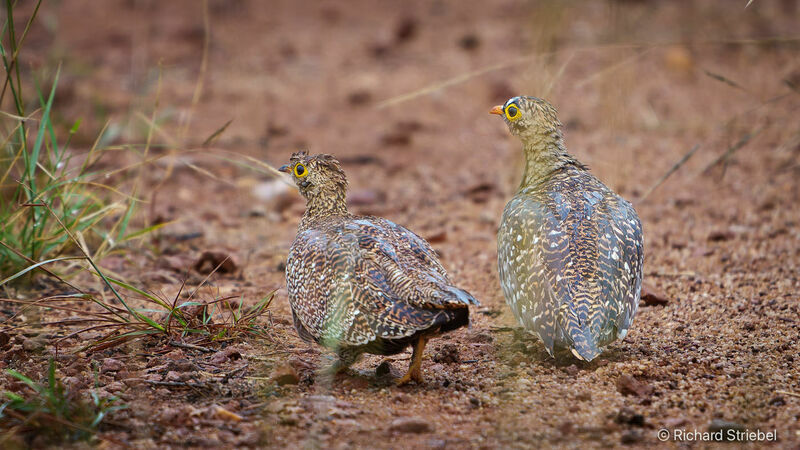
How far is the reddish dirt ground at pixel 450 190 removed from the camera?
13.4 feet

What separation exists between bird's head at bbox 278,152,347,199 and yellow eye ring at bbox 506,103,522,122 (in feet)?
4.64

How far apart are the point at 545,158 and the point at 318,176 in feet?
5.41

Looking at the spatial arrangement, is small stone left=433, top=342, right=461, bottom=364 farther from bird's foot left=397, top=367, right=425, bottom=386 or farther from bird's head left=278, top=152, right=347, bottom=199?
bird's head left=278, top=152, right=347, bottom=199

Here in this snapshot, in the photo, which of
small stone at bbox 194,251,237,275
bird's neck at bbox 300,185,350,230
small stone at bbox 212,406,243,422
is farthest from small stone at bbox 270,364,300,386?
small stone at bbox 194,251,237,275

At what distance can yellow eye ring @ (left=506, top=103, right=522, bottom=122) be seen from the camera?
19.8 ft

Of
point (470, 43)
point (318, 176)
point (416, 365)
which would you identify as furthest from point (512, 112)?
point (470, 43)

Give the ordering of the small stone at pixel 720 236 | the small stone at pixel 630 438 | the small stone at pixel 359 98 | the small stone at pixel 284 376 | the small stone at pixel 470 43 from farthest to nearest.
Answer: the small stone at pixel 470 43 < the small stone at pixel 359 98 < the small stone at pixel 720 236 < the small stone at pixel 284 376 < the small stone at pixel 630 438

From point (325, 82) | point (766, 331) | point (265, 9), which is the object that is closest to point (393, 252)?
point (766, 331)

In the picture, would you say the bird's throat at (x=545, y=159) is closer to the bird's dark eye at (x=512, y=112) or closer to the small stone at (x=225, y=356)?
the bird's dark eye at (x=512, y=112)

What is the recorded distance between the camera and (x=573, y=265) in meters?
4.67

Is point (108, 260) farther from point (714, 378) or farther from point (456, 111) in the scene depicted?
point (456, 111)

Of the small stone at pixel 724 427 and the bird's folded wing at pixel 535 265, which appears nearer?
the small stone at pixel 724 427

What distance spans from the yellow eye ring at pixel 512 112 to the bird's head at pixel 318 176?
1414mm

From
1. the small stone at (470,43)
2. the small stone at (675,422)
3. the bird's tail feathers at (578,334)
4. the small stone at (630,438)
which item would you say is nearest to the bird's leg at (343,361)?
the bird's tail feathers at (578,334)
